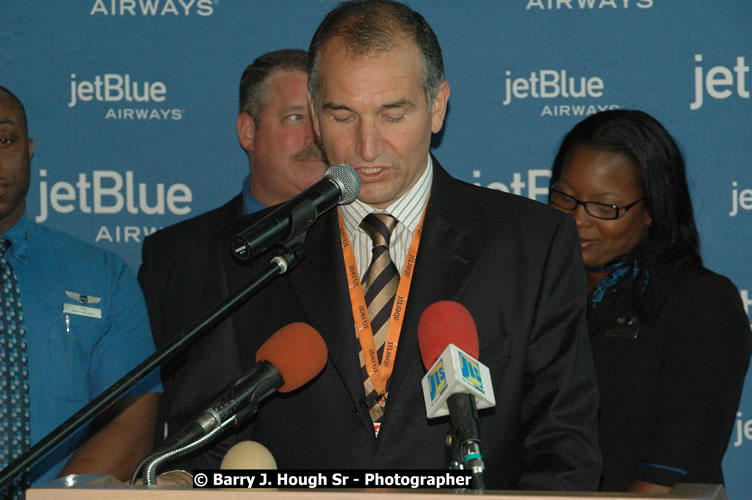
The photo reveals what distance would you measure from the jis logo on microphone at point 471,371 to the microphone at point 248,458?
454 mm

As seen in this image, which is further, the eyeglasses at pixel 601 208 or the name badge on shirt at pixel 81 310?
the eyeglasses at pixel 601 208

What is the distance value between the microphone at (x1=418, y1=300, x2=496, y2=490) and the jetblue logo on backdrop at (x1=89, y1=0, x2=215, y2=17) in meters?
3.23

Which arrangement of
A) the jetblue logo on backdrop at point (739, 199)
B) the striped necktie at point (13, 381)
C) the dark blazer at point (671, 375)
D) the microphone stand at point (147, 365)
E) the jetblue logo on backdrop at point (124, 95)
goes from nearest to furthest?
the microphone stand at point (147, 365)
the dark blazer at point (671, 375)
the striped necktie at point (13, 381)
the jetblue logo on backdrop at point (739, 199)
the jetblue logo on backdrop at point (124, 95)

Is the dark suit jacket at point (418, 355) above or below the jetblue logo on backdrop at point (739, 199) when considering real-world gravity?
below

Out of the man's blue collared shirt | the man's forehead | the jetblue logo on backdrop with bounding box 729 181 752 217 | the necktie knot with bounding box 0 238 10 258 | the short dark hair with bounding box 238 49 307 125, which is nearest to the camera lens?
the man's blue collared shirt

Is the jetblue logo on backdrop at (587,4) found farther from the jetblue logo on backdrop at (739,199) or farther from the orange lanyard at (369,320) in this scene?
the orange lanyard at (369,320)

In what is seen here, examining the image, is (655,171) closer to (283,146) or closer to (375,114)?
(283,146)

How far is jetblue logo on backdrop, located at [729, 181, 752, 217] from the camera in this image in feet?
14.0

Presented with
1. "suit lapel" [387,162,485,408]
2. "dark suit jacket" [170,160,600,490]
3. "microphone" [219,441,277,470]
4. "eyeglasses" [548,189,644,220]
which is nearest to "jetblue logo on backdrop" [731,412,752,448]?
"eyeglasses" [548,189,644,220]

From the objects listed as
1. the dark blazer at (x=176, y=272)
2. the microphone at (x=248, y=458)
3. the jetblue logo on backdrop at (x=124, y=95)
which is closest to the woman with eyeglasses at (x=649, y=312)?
the dark blazer at (x=176, y=272)

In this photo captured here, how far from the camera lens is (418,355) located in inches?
88.5

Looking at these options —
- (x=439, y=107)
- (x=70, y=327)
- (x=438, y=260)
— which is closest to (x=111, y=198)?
(x=70, y=327)

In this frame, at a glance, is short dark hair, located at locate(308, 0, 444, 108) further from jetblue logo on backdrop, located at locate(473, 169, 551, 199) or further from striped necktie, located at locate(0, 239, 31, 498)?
jetblue logo on backdrop, located at locate(473, 169, 551, 199)

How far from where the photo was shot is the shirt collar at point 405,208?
2432 mm
